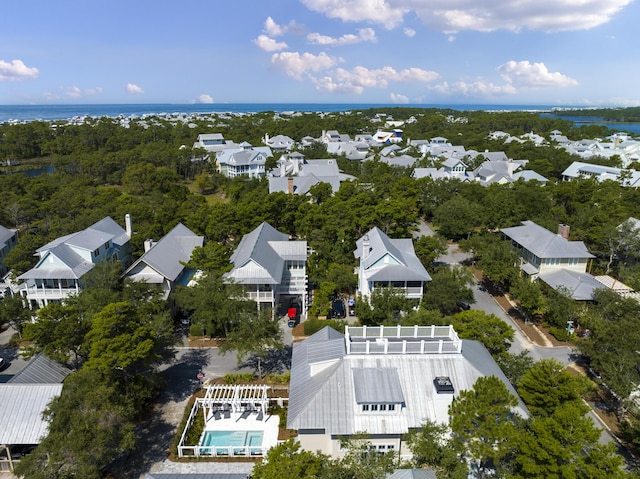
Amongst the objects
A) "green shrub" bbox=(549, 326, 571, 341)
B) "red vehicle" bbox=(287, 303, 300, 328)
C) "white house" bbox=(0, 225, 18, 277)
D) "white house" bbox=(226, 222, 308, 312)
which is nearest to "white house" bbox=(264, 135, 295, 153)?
"white house" bbox=(0, 225, 18, 277)

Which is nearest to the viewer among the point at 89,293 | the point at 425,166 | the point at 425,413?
the point at 425,413

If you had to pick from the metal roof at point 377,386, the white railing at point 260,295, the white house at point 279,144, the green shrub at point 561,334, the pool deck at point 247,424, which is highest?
the metal roof at point 377,386

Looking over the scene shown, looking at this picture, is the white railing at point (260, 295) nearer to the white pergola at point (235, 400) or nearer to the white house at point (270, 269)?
the white house at point (270, 269)

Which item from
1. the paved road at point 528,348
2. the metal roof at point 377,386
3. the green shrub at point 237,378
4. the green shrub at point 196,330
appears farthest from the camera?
the green shrub at point 196,330

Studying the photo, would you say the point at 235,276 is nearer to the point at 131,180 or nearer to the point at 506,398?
the point at 506,398

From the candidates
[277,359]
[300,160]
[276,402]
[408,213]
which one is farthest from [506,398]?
[300,160]

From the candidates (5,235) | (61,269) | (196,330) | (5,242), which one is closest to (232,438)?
(196,330)

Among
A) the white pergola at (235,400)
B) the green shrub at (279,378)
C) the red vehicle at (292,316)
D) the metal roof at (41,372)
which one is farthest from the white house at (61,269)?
the green shrub at (279,378)
